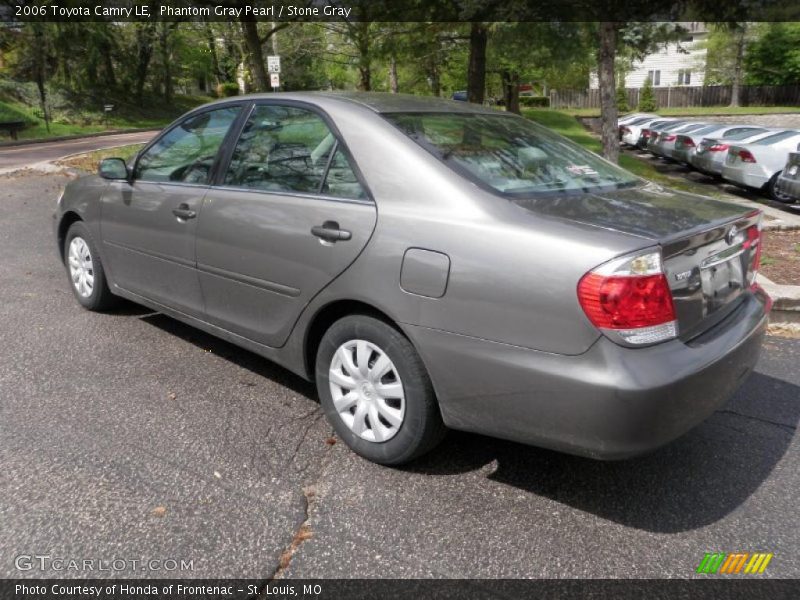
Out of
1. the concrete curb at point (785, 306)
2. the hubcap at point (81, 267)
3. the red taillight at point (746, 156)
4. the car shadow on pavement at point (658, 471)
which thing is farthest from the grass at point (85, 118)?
the car shadow on pavement at point (658, 471)

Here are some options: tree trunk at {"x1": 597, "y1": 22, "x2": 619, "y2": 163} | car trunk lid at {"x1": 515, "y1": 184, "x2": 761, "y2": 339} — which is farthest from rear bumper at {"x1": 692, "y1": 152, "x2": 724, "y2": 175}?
car trunk lid at {"x1": 515, "y1": 184, "x2": 761, "y2": 339}

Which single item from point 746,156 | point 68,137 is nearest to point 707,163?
point 746,156

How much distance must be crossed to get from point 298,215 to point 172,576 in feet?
5.47

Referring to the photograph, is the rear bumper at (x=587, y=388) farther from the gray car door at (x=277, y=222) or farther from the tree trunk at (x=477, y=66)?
the tree trunk at (x=477, y=66)

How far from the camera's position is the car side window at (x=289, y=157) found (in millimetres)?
3285

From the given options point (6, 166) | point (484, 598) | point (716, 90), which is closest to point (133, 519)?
point (484, 598)

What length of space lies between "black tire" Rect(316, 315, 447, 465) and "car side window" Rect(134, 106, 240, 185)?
4.67 feet

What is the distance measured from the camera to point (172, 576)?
7.93ft

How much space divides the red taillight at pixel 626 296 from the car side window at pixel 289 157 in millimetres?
1205

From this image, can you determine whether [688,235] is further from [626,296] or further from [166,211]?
[166,211]

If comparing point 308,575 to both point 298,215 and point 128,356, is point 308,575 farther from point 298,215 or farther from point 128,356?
point 128,356

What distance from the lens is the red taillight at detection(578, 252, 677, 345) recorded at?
7.87 feet

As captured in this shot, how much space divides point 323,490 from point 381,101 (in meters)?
1.98

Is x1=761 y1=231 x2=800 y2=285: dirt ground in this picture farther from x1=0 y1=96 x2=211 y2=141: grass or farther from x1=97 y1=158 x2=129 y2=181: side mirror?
x1=0 y1=96 x2=211 y2=141: grass
